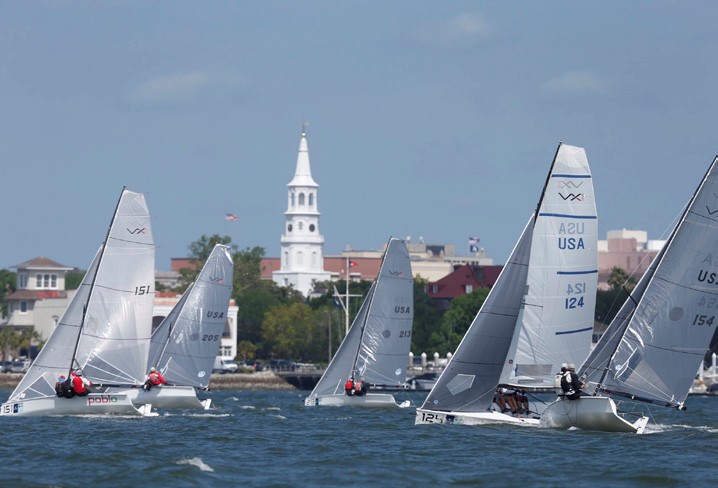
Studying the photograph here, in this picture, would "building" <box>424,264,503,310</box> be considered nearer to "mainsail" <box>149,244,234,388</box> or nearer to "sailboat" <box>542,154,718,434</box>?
"mainsail" <box>149,244,234,388</box>

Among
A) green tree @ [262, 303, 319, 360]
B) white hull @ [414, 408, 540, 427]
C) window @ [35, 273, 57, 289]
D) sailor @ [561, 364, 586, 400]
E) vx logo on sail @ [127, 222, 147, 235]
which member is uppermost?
window @ [35, 273, 57, 289]

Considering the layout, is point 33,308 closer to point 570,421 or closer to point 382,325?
point 382,325

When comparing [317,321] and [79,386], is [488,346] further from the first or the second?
[317,321]

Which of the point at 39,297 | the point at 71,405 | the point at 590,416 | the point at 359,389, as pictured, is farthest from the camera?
the point at 39,297

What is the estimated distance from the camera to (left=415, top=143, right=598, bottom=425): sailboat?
123 feet

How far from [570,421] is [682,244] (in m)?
4.46

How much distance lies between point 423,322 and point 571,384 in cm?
9130

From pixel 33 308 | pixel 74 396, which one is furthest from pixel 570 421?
pixel 33 308

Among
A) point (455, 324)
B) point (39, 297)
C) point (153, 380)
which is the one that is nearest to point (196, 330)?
point (153, 380)

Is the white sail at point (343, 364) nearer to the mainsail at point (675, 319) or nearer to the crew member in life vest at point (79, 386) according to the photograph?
the crew member in life vest at point (79, 386)

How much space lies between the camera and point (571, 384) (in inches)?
1393

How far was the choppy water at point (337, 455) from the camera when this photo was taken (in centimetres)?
2881

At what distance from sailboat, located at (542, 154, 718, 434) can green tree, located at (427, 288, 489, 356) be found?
83813 mm

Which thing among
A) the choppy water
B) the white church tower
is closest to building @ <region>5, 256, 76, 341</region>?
Result: the white church tower
